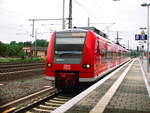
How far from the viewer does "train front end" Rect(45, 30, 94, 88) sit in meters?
10.6

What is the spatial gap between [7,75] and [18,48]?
70381 millimetres

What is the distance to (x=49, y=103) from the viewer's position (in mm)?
9016

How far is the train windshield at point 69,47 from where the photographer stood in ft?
35.4

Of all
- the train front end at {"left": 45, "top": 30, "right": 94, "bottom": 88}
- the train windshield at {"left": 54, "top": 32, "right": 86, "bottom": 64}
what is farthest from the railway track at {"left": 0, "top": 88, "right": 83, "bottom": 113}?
the train windshield at {"left": 54, "top": 32, "right": 86, "bottom": 64}

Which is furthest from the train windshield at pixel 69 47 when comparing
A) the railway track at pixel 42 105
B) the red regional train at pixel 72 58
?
the railway track at pixel 42 105

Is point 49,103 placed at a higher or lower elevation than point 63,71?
lower

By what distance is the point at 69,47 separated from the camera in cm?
1110

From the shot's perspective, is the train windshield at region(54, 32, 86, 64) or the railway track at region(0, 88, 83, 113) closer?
the railway track at region(0, 88, 83, 113)

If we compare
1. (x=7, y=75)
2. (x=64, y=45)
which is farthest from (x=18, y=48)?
(x=64, y=45)

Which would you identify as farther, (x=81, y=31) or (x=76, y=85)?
(x=81, y=31)

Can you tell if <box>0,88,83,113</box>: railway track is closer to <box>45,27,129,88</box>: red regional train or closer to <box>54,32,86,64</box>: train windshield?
<box>45,27,129,88</box>: red regional train

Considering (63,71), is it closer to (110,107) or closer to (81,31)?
(81,31)

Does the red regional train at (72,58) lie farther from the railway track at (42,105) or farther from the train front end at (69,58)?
the railway track at (42,105)

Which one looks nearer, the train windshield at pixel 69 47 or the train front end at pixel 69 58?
the train front end at pixel 69 58
